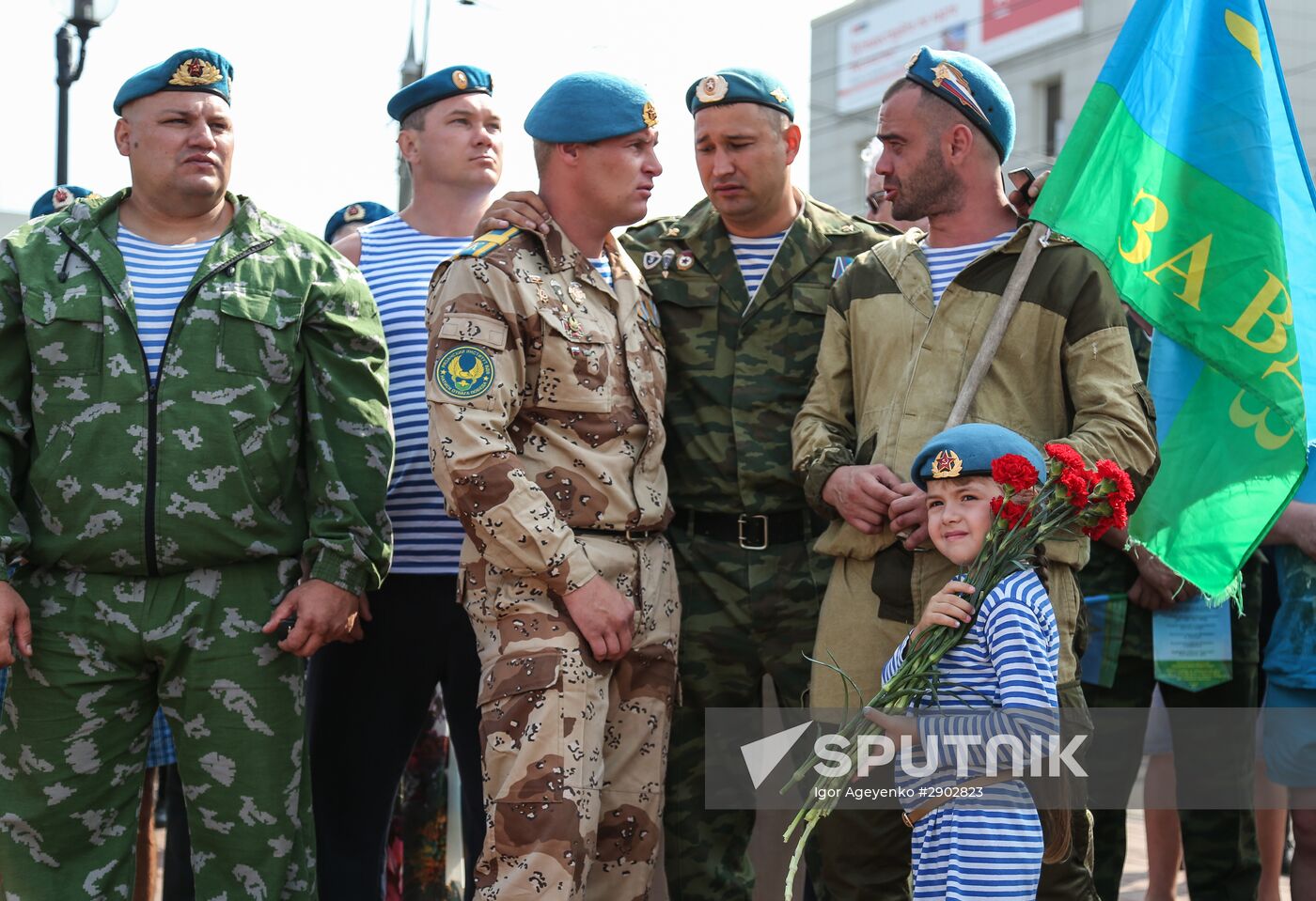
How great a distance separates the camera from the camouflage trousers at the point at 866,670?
405cm

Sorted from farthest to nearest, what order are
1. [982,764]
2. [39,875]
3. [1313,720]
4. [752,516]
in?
[1313,720] → [752,516] → [39,875] → [982,764]

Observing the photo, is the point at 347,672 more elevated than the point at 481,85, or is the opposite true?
the point at 481,85

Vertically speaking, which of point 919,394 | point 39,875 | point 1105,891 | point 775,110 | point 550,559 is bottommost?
point 1105,891

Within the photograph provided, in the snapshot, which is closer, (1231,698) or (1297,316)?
(1297,316)

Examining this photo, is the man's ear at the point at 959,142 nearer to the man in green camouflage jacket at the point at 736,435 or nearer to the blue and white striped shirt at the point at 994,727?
the man in green camouflage jacket at the point at 736,435

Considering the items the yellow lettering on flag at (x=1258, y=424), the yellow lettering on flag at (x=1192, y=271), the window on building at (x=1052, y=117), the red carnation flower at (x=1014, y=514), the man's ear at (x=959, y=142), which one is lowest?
the red carnation flower at (x=1014, y=514)

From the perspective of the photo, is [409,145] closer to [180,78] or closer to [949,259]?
[180,78]

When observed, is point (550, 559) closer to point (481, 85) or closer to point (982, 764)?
point (982, 764)

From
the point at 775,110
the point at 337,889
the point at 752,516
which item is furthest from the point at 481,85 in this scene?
the point at 337,889

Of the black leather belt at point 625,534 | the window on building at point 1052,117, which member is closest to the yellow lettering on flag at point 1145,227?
the black leather belt at point 625,534

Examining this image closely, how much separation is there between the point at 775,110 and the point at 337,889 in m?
2.57

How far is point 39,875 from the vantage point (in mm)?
3941

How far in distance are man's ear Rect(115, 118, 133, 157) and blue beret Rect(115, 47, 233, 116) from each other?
0.04m

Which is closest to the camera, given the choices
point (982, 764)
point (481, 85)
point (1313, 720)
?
point (982, 764)
